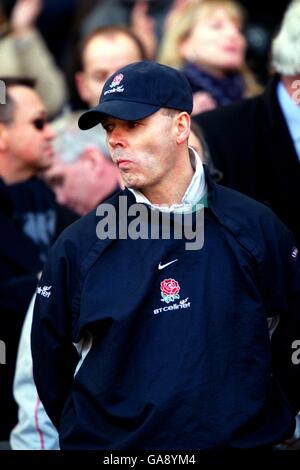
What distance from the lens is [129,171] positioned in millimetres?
3879

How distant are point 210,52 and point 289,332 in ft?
10.9

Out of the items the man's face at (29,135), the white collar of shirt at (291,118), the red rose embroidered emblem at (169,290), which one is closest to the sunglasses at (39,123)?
the man's face at (29,135)

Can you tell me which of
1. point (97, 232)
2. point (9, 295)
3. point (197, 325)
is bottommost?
point (9, 295)

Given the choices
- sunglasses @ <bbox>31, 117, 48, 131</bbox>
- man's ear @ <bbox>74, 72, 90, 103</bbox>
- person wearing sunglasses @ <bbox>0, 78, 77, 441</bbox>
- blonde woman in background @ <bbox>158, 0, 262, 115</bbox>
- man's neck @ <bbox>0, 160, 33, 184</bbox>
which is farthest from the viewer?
man's ear @ <bbox>74, 72, 90, 103</bbox>

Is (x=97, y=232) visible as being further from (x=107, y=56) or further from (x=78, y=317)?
(x=107, y=56)

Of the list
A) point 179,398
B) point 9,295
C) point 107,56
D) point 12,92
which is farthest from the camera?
point 107,56

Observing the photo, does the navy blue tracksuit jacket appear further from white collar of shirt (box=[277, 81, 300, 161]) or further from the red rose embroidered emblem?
white collar of shirt (box=[277, 81, 300, 161])

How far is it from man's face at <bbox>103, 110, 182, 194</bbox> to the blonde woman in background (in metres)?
2.92

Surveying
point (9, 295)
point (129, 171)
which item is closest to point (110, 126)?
point (129, 171)

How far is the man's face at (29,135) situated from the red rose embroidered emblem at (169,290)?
2.41m

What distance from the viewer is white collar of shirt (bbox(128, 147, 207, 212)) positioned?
3.93 meters

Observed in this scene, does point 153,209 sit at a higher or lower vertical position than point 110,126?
lower

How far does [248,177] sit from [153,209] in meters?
1.51

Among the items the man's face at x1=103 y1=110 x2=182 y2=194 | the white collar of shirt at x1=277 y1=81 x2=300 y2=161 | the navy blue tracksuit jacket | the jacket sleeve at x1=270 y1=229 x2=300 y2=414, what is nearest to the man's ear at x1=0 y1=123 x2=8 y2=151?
the white collar of shirt at x1=277 y1=81 x2=300 y2=161
